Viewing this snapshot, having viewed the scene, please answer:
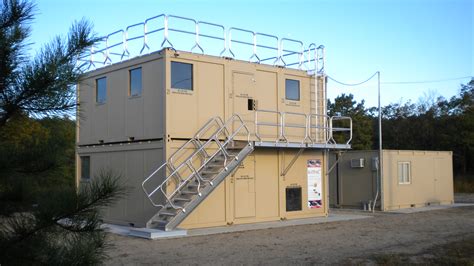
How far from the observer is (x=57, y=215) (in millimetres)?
3201

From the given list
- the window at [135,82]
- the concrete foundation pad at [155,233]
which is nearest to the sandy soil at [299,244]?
the concrete foundation pad at [155,233]

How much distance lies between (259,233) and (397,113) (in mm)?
48449

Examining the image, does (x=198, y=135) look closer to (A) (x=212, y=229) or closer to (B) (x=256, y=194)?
(A) (x=212, y=229)

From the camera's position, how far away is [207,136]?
658 inches

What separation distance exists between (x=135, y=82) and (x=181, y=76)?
5.79 feet

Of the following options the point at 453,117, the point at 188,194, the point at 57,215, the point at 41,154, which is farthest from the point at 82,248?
the point at 453,117

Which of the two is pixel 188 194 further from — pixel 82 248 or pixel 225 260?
pixel 82 248

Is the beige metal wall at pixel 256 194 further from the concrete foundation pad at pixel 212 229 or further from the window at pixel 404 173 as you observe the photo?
the window at pixel 404 173

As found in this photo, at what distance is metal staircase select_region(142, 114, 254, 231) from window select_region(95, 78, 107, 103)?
13.0ft

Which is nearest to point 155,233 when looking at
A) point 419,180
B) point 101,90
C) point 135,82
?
point 135,82

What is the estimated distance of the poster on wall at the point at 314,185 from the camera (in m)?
19.6

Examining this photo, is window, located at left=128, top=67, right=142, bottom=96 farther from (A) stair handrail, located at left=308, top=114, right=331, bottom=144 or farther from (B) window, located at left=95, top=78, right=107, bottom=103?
(A) stair handrail, located at left=308, top=114, right=331, bottom=144

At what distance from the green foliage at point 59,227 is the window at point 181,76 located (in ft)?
41.5

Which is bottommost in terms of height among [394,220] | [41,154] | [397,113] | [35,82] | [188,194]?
[394,220]
